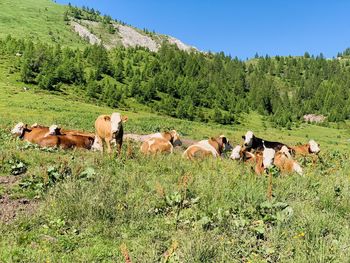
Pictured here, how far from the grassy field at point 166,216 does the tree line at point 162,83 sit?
7594cm

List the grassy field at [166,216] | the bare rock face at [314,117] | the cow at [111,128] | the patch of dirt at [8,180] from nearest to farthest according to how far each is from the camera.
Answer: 1. the grassy field at [166,216]
2. the patch of dirt at [8,180]
3. the cow at [111,128]
4. the bare rock face at [314,117]

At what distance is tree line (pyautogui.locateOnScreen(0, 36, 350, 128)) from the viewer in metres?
91.4

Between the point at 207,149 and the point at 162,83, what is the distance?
311 feet

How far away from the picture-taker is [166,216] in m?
8.34

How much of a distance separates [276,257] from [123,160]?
268 inches

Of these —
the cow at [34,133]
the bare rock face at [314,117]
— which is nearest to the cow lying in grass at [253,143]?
the cow at [34,133]

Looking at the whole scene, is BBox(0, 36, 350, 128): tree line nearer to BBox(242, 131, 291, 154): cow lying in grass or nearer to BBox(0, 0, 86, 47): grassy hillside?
BBox(0, 0, 86, 47): grassy hillside

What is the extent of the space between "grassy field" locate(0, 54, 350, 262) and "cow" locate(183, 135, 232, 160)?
5878mm

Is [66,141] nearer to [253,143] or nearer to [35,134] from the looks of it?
→ [35,134]

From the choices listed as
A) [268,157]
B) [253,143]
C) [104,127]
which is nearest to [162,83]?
[253,143]

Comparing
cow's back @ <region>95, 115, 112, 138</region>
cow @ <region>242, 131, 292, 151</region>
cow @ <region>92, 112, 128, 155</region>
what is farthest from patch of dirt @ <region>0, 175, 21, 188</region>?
cow @ <region>242, 131, 292, 151</region>

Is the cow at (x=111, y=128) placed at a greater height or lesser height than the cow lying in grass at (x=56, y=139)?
greater

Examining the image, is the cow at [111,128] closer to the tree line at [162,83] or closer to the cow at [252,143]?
the cow at [252,143]

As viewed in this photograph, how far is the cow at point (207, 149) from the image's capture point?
1773cm
